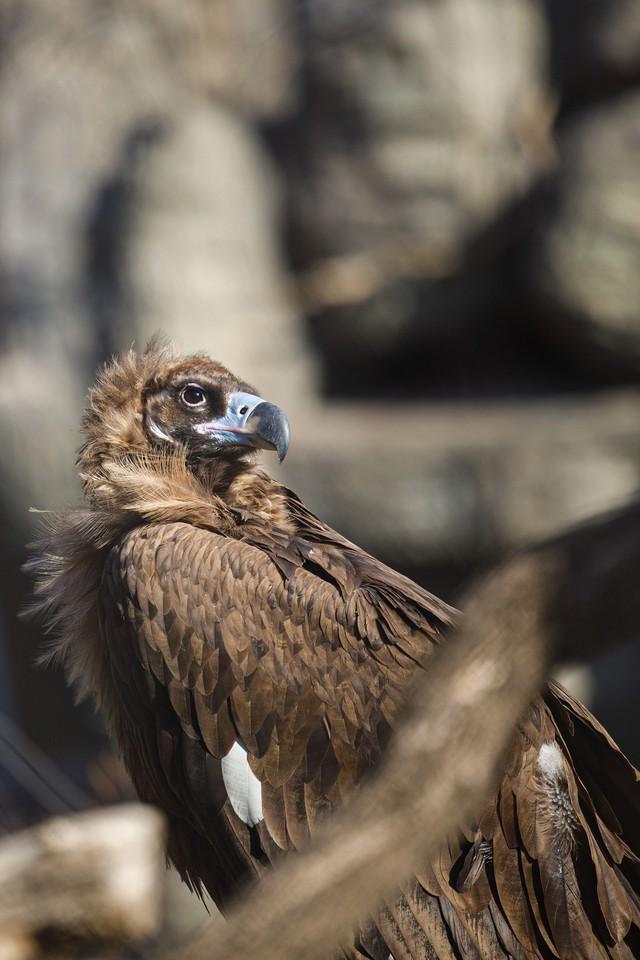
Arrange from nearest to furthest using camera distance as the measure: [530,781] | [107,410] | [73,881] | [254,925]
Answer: [254,925]
[530,781]
[107,410]
[73,881]

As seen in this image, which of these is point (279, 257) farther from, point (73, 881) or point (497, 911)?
point (497, 911)

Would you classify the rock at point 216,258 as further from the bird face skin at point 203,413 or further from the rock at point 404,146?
the bird face skin at point 203,413

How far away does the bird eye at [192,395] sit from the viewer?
259 cm

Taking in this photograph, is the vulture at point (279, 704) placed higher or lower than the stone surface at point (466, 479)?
higher

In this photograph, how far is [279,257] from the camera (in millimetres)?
6047

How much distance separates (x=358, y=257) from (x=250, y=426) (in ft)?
11.7

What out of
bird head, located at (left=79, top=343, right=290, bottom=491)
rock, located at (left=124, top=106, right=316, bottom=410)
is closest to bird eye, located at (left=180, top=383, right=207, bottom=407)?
bird head, located at (left=79, top=343, right=290, bottom=491)

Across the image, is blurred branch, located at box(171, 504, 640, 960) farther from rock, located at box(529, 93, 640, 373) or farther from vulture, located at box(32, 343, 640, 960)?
rock, located at box(529, 93, 640, 373)

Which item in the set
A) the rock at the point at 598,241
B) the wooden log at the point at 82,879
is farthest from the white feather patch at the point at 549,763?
the rock at the point at 598,241

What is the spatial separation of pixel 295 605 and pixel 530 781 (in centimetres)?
51

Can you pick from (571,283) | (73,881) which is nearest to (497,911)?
(73,881)

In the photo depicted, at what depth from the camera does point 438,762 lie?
1.15 m

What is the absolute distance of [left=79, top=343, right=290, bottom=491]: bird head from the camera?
2559 millimetres

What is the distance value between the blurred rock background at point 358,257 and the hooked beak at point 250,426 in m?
2.69
